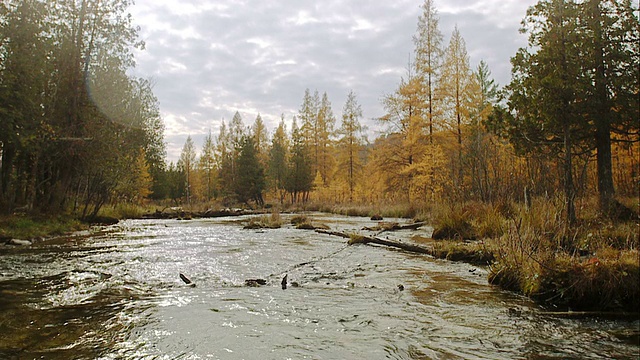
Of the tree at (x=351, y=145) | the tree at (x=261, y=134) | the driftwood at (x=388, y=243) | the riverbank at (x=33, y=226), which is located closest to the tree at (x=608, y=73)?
the driftwood at (x=388, y=243)

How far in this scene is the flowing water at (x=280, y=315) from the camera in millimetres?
3066

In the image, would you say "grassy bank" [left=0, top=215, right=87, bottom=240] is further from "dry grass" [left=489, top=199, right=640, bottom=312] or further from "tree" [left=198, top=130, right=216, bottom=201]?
"tree" [left=198, top=130, right=216, bottom=201]

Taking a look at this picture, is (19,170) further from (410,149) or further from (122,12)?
(410,149)

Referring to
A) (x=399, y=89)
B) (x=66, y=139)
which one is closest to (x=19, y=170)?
(x=66, y=139)

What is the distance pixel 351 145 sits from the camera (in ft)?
109

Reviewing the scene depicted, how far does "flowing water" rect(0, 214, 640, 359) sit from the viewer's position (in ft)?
10.1

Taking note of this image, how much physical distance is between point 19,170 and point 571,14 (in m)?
19.9

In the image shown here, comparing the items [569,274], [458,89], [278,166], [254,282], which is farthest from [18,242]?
[278,166]

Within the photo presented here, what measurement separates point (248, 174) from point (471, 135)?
80.0 ft

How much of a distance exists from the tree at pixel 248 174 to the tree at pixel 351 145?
26.9ft

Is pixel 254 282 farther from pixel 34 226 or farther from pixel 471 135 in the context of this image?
pixel 471 135

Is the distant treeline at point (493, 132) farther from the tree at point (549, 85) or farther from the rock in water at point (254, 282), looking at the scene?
the rock in water at point (254, 282)

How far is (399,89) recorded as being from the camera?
2300 centimetres

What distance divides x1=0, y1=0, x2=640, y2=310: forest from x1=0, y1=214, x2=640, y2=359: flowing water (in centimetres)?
97
